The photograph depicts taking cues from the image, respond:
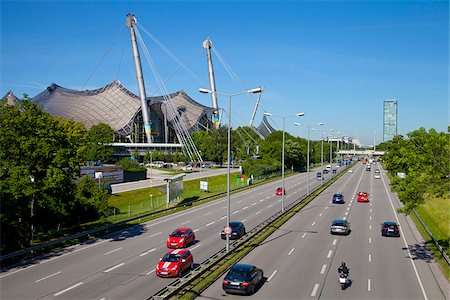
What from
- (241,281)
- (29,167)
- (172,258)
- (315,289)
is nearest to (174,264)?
(172,258)

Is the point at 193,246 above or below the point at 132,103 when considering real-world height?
below

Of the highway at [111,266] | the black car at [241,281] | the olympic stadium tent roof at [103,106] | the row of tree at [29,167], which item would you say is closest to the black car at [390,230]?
the highway at [111,266]

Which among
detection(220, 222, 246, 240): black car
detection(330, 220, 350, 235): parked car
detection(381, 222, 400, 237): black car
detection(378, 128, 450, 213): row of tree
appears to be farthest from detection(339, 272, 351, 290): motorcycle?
detection(381, 222, 400, 237): black car

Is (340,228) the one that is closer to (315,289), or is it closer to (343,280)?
(343,280)

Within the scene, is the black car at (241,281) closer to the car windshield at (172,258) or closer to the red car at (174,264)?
the red car at (174,264)

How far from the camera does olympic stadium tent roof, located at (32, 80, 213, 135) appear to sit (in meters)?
158

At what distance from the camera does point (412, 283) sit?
2327cm

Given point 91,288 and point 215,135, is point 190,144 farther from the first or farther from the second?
point 91,288

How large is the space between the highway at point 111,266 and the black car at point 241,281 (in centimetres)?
361

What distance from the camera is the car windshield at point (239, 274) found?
2093cm

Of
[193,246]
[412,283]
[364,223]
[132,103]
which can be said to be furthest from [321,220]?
[132,103]

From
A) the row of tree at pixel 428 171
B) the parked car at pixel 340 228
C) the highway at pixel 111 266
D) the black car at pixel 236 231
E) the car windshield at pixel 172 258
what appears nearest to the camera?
the highway at pixel 111 266

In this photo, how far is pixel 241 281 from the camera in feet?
67.8

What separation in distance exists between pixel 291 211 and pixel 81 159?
24.5 meters
